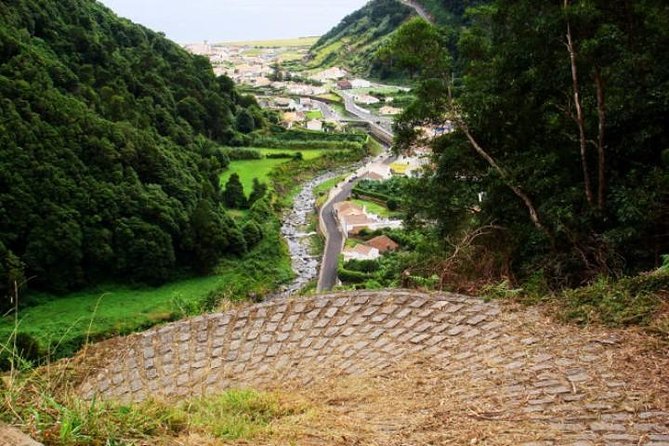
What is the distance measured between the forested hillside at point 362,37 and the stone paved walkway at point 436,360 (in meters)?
66.5

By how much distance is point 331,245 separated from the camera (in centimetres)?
2767

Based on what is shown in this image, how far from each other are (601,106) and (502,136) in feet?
8.01

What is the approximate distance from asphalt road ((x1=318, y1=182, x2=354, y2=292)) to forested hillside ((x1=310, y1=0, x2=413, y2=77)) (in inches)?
1554

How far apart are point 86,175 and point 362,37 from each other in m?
70.5

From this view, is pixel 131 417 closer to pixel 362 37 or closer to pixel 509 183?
pixel 509 183

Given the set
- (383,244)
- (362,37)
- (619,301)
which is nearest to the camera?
(619,301)

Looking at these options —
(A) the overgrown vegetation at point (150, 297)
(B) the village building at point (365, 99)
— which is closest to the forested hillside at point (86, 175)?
(A) the overgrown vegetation at point (150, 297)

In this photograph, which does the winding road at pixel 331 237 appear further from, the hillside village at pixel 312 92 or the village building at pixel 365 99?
the village building at pixel 365 99

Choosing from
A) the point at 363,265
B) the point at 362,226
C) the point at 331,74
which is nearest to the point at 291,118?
the point at 331,74

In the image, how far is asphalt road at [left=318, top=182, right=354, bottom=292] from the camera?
2346 cm

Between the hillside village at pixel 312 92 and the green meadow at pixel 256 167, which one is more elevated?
the hillside village at pixel 312 92

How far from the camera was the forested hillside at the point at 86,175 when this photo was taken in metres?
A: 21.6

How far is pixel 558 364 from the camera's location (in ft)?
13.1

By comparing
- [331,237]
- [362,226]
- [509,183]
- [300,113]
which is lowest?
[331,237]
